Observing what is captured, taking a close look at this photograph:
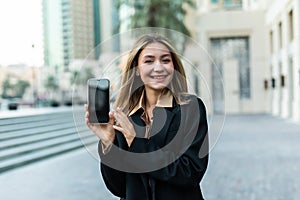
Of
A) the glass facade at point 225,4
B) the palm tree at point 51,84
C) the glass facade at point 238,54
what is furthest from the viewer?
the palm tree at point 51,84

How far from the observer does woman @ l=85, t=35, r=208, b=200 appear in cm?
110

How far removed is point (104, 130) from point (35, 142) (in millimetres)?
9292

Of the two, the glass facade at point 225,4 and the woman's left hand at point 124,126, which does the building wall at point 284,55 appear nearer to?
the glass facade at point 225,4

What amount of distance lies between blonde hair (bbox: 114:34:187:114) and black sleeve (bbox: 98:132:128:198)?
0.40 ft

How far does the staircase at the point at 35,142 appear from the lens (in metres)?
7.71

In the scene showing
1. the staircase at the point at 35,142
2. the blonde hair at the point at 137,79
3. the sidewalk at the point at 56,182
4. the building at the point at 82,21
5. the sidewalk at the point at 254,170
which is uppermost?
the building at the point at 82,21

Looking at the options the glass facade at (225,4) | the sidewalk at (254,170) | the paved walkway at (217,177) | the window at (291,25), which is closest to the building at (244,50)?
the glass facade at (225,4)

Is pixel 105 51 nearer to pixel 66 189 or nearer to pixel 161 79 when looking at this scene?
pixel 161 79

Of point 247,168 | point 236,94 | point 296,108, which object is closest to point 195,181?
point 247,168

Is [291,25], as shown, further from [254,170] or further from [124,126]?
[124,126]

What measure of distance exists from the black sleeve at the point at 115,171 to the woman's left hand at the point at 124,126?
0.03 meters

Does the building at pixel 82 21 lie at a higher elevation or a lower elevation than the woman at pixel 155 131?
higher

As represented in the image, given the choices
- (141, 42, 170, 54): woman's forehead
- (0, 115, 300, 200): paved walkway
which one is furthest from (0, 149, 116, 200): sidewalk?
(141, 42, 170, 54): woman's forehead

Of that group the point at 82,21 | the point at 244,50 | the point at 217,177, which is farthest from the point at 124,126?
the point at 244,50
